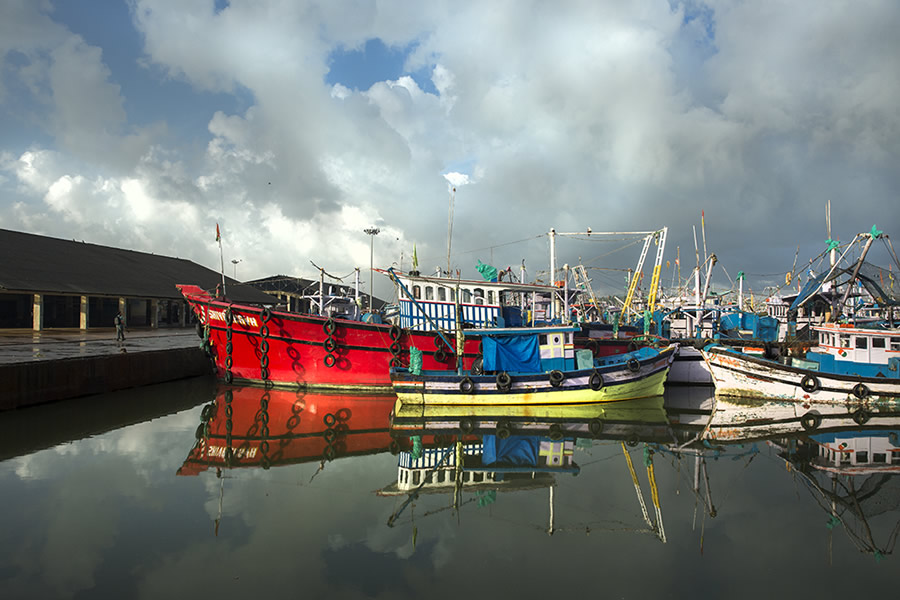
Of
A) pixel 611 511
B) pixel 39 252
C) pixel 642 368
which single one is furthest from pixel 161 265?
pixel 611 511

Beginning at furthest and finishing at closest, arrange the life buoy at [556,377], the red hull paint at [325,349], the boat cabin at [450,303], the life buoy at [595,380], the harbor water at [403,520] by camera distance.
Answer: the boat cabin at [450,303], the red hull paint at [325,349], the life buoy at [595,380], the life buoy at [556,377], the harbor water at [403,520]

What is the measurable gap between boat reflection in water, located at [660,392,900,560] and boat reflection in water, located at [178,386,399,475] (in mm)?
7795

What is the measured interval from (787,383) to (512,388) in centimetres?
990

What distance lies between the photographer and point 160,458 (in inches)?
419

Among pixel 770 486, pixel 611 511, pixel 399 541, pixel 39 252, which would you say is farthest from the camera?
pixel 39 252

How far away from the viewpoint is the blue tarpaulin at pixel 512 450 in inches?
427

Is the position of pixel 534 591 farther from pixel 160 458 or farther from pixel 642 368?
pixel 642 368

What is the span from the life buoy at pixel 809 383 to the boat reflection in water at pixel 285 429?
14.1 m

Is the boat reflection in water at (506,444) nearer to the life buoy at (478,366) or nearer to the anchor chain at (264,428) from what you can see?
the life buoy at (478,366)

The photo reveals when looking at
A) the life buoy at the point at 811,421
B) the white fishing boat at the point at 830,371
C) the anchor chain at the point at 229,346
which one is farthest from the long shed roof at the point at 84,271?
the life buoy at the point at 811,421

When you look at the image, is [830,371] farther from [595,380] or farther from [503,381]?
[503,381]

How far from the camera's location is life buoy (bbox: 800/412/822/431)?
1407cm

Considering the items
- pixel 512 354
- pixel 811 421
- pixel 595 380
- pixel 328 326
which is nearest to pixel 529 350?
pixel 512 354

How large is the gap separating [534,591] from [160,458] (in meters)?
8.81
